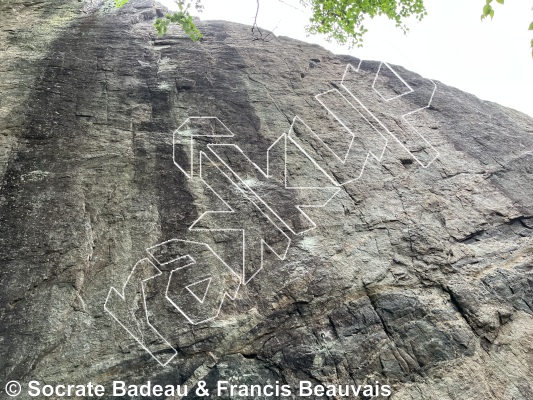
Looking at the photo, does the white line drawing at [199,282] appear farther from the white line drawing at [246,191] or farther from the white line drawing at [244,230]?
the white line drawing at [244,230]

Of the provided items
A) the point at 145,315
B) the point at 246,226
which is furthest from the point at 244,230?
the point at 145,315

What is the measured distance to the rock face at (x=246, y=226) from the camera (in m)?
5.49

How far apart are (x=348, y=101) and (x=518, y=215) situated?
4234 mm

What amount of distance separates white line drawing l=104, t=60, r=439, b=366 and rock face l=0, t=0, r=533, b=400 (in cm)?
3

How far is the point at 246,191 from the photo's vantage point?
24.0ft

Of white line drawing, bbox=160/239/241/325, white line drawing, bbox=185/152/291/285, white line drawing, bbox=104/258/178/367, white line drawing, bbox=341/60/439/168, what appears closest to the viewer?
white line drawing, bbox=104/258/178/367

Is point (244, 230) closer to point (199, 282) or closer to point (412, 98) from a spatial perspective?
point (199, 282)

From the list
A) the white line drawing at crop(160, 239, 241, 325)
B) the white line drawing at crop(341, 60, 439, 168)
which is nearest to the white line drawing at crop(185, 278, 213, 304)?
the white line drawing at crop(160, 239, 241, 325)

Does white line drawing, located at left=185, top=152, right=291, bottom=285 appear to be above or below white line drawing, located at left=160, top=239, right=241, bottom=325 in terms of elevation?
above

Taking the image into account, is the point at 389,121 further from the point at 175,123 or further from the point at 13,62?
the point at 13,62

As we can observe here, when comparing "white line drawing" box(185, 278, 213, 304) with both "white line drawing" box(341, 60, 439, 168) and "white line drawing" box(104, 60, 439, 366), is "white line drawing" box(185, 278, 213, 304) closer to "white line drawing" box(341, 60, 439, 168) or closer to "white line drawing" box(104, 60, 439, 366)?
"white line drawing" box(104, 60, 439, 366)

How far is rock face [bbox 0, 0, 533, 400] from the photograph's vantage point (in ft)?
18.0

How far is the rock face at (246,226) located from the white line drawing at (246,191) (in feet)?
0.11

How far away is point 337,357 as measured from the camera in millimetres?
5664
